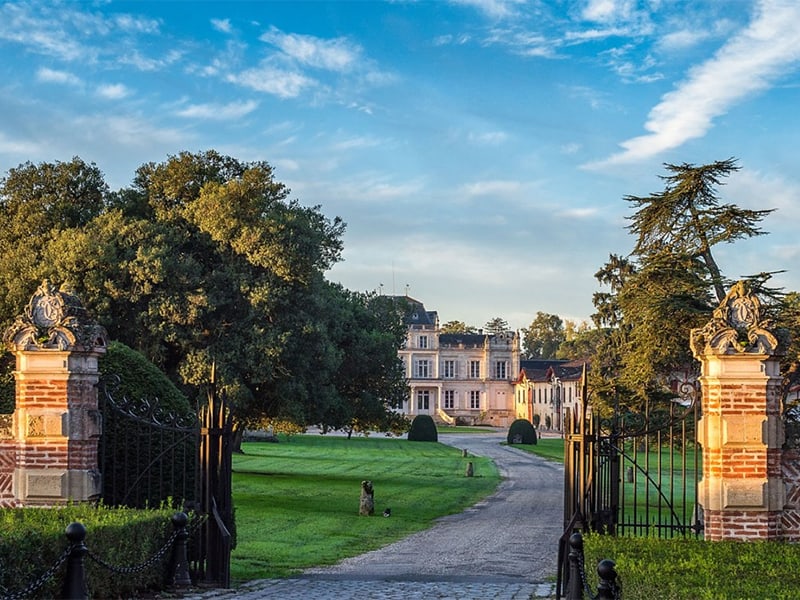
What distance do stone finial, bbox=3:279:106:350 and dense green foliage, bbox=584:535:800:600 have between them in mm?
5991

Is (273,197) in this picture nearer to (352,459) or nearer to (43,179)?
(43,179)

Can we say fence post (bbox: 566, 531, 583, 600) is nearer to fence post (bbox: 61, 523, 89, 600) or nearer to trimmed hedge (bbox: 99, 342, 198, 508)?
fence post (bbox: 61, 523, 89, 600)

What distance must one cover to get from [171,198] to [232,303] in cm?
363

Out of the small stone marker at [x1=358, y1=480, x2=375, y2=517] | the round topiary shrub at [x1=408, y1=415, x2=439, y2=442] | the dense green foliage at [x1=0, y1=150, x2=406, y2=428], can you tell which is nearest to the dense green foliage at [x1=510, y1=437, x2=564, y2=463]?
the round topiary shrub at [x1=408, y1=415, x2=439, y2=442]

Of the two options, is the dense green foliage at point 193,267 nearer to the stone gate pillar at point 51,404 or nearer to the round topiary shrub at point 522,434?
the stone gate pillar at point 51,404

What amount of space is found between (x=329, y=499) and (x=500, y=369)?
9066 centimetres

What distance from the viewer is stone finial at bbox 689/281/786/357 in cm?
1122

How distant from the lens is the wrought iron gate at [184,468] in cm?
1210

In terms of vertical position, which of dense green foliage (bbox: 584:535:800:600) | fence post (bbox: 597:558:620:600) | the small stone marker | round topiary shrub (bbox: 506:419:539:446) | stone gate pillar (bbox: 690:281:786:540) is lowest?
round topiary shrub (bbox: 506:419:539:446)

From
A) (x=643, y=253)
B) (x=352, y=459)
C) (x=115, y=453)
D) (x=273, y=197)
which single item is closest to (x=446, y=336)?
(x=352, y=459)

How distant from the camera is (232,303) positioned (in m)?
29.6

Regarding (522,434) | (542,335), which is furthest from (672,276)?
(542,335)

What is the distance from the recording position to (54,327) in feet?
39.6

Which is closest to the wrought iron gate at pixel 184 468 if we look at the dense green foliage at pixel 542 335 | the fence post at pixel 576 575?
the fence post at pixel 576 575
